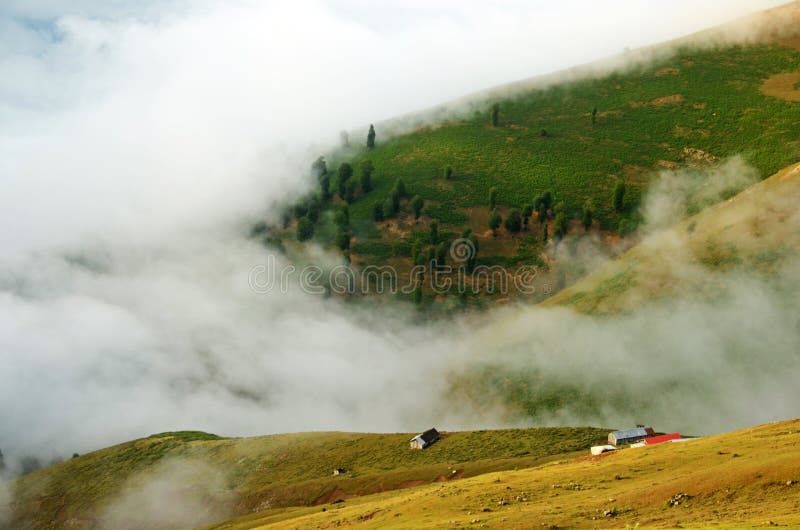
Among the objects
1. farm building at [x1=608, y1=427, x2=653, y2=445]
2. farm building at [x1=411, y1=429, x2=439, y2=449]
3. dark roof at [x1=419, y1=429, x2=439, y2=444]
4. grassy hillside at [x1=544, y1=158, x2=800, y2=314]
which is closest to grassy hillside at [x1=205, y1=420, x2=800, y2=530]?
farm building at [x1=608, y1=427, x2=653, y2=445]

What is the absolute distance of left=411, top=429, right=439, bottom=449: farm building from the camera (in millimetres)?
111062

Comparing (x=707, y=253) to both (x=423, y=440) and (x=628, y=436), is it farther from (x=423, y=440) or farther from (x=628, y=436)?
(x=423, y=440)

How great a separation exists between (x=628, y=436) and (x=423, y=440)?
30254 millimetres

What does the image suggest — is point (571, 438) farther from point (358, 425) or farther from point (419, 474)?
point (358, 425)

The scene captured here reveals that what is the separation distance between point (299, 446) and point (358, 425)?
2034 inches

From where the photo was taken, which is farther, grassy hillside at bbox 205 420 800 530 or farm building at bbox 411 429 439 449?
farm building at bbox 411 429 439 449

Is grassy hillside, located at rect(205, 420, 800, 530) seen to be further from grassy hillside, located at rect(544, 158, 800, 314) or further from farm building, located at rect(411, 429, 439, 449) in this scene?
grassy hillside, located at rect(544, 158, 800, 314)

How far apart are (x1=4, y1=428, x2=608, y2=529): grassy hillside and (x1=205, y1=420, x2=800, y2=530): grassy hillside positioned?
86.8 feet

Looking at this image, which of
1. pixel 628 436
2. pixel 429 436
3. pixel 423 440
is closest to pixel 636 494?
pixel 628 436

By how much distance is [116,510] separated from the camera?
124m

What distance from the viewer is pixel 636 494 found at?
51750mm

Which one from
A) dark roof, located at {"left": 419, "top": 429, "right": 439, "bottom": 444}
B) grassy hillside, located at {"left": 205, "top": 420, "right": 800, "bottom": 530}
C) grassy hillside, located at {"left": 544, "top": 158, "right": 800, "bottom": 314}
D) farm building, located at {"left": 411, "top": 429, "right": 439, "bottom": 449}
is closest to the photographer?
grassy hillside, located at {"left": 205, "top": 420, "right": 800, "bottom": 530}

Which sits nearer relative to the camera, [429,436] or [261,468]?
[429,436]

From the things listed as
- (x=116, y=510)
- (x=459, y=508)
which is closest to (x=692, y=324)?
(x=459, y=508)
